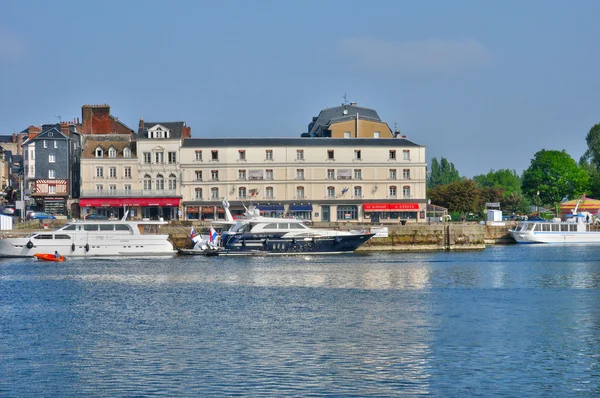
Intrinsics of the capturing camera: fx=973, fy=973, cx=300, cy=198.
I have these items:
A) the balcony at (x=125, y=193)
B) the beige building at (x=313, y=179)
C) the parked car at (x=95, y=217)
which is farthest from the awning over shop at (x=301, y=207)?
the parked car at (x=95, y=217)

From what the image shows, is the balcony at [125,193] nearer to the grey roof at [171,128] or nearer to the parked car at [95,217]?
the parked car at [95,217]

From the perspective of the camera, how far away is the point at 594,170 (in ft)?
510

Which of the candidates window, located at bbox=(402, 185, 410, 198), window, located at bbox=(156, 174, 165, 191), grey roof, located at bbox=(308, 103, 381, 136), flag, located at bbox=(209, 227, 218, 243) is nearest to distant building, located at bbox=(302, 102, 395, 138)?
grey roof, located at bbox=(308, 103, 381, 136)

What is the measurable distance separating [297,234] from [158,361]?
47488 millimetres

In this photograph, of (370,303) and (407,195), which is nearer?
(370,303)

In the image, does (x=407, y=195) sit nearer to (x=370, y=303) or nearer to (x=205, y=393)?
(x=370, y=303)

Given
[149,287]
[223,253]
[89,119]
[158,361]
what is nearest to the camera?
[158,361]

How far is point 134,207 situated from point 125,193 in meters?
1.93

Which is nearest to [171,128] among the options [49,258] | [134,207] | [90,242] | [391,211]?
A: [134,207]

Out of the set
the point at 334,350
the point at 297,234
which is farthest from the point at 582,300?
the point at 297,234

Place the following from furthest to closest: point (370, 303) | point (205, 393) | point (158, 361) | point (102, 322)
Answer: point (370, 303)
point (102, 322)
point (158, 361)
point (205, 393)

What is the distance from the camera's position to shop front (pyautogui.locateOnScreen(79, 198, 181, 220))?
10569 centimetres

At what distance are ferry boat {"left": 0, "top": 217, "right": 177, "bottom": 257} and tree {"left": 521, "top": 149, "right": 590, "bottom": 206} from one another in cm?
7346

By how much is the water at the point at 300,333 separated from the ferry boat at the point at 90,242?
1322 cm
